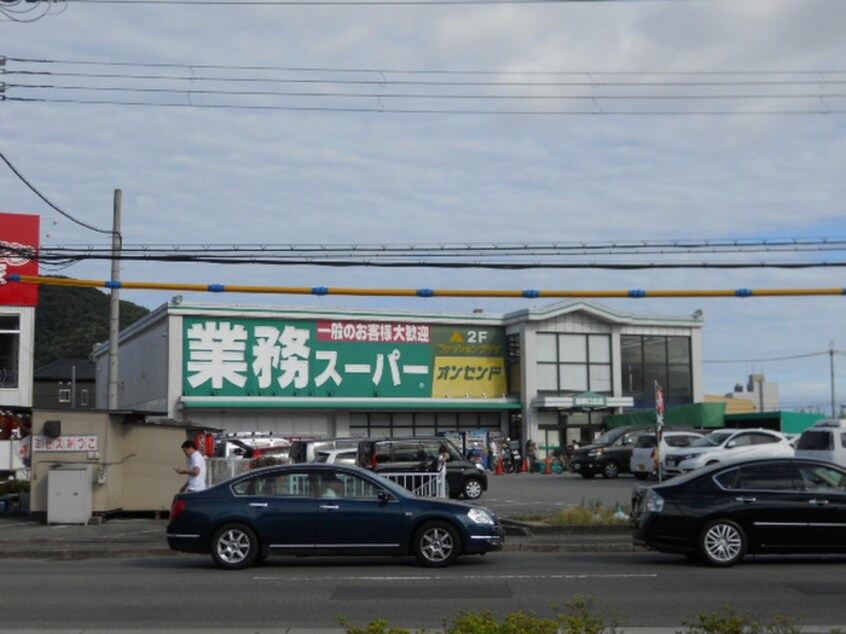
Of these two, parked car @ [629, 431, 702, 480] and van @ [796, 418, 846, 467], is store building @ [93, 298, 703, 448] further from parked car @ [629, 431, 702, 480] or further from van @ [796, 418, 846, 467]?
van @ [796, 418, 846, 467]

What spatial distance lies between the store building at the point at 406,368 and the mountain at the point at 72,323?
31.0m

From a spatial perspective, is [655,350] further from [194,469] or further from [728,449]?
[194,469]

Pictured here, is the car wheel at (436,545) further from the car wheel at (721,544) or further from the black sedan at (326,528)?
the car wheel at (721,544)

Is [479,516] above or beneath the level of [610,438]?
beneath

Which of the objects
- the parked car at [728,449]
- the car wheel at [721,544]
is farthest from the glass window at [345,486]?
the parked car at [728,449]

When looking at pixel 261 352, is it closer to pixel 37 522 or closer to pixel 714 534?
pixel 37 522

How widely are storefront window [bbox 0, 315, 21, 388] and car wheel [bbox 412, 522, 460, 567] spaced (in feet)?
80.9

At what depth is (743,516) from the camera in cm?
1550

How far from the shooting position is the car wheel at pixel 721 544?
50.5 feet

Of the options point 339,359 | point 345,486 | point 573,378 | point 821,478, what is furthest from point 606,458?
point 345,486

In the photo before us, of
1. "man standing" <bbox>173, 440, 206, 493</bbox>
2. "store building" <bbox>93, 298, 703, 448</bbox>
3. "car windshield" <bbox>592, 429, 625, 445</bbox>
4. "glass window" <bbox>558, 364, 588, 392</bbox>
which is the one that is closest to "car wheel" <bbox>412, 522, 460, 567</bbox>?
"man standing" <bbox>173, 440, 206, 493</bbox>

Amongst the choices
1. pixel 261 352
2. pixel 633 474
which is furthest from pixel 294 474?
pixel 261 352

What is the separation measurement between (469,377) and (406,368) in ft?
11.3

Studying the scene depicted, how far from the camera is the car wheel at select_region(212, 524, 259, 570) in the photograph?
1559cm
